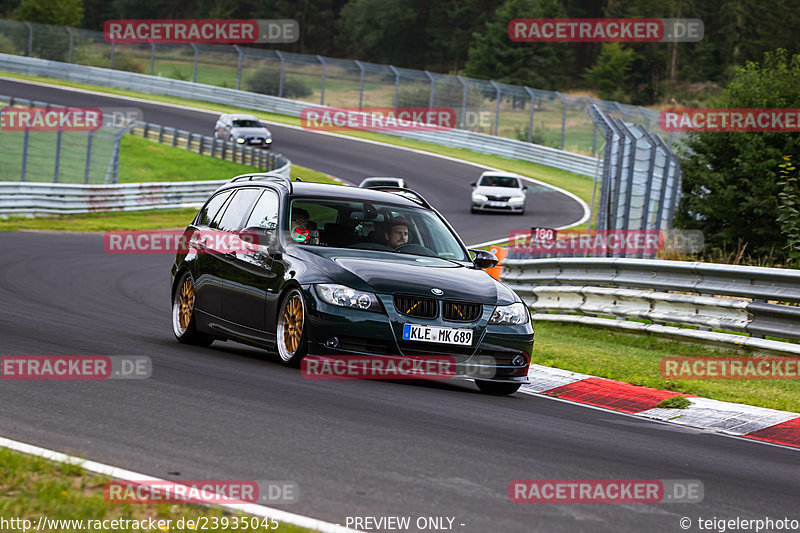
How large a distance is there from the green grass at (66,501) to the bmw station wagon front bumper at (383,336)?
3.79 metres

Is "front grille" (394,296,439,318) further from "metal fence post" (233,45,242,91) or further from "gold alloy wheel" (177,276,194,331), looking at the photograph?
"metal fence post" (233,45,242,91)

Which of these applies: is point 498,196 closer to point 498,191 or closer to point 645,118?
point 498,191

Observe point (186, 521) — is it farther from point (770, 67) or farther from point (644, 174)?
point (770, 67)

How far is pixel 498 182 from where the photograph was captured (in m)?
38.6

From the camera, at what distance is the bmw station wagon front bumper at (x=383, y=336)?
8.97 m

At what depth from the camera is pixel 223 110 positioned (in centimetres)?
6038

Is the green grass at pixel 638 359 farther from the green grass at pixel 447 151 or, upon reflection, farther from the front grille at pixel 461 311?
the green grass at pixel 447 151

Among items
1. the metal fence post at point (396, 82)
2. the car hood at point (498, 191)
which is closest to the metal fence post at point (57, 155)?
the car hood at point (498, 191)

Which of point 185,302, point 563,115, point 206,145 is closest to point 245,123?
point 206,145

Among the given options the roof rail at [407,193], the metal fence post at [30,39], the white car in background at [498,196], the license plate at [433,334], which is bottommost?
the white car in background at [498,196]

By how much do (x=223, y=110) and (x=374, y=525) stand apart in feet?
187

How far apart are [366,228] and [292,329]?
1.30m

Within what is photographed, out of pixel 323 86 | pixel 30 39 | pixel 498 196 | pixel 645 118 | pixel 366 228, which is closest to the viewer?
pixel 366 228

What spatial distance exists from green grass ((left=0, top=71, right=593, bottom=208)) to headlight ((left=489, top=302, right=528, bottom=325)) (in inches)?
1389
